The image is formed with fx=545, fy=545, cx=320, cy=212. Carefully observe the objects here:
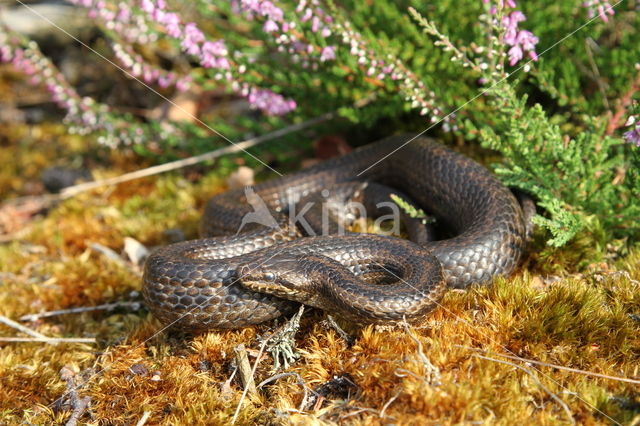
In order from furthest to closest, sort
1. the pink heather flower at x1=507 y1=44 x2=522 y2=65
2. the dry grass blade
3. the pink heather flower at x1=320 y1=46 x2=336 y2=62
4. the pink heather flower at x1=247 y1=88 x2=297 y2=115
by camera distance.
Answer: the pink heather flower at x1=247 y1=88 x2=297 y2=115 → the pink heather flower at x1=320 y1=46 x2=336 y2=62 → the pink heather flower at x1=507 y1=44 x2=522 y2=65 → the dry grass blade

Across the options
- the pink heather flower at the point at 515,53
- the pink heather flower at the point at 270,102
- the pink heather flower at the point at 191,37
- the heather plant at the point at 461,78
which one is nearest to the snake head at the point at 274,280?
the heather plant at the point at 461,78

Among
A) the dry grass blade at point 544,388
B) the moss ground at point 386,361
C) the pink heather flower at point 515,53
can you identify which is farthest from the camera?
the pink heather flower at point 515,53

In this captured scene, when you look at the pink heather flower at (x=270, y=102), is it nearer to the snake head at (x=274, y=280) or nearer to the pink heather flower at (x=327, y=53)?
the pink heather flower at (x=327, y=53)

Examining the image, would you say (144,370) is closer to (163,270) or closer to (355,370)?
(163,270)

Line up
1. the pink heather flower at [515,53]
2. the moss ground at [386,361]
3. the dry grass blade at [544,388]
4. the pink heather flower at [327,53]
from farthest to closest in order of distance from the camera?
the pink heather flower at [327,53]
the pink heather flower at [515,53]
the moss ground at [386,361]
the dry grass blade at [544,388]

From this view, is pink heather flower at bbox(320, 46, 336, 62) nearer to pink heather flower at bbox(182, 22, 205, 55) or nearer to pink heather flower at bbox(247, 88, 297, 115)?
pink heather flower at bbox(247, 88, 297, 115)

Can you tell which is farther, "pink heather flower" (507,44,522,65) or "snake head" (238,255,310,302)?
"pink heather flower" (507,44,522,65)

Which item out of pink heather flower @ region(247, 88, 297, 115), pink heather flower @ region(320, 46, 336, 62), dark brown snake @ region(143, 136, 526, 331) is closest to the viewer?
dark brown snake @ region(143, 136, 526, 331)

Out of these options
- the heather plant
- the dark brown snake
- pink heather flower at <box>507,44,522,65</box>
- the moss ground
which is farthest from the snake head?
pink heather flower at <box>507,44,522,65</box>

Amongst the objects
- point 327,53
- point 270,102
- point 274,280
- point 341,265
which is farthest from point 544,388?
point 270,102
